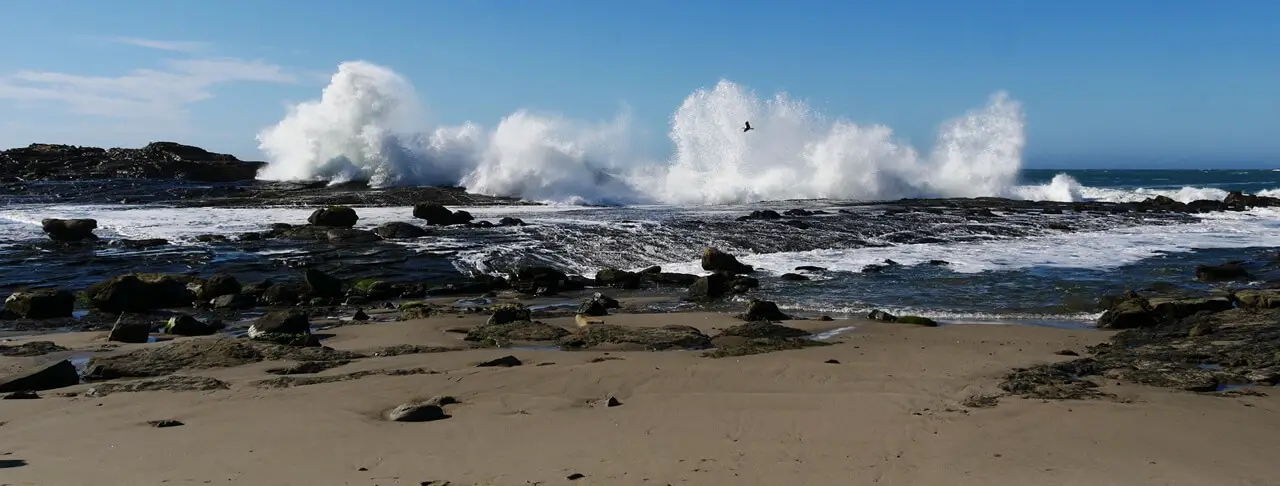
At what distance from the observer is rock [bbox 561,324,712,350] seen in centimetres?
905

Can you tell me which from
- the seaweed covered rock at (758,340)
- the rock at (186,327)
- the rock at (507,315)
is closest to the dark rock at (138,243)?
the rock at (186,327)

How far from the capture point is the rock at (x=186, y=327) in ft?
32.4

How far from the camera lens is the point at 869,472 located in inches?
188

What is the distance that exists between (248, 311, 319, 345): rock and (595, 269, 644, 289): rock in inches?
228

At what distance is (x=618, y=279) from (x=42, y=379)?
8927mm

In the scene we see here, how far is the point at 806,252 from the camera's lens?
19016 millimetres

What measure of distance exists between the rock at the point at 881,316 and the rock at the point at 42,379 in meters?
8.29

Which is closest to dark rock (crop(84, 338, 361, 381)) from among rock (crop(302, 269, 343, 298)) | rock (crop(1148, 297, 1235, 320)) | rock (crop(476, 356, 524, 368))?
rock (crop(476, 356, 524, 368))

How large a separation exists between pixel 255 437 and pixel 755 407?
3239 millimetres

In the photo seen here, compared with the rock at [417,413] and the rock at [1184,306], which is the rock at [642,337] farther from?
the rock at [1184,306]

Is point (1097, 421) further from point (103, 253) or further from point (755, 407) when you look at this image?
point (103, 253)

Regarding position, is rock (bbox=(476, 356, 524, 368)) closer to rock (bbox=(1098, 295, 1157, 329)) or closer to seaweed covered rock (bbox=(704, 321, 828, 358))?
seaweed covered rock (bbox=(704, 321, 828, 358))

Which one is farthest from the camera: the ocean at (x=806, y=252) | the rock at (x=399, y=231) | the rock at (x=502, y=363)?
the rock at (x=399, y=231)

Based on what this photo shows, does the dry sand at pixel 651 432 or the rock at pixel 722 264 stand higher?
the rock at pixel 722 264
